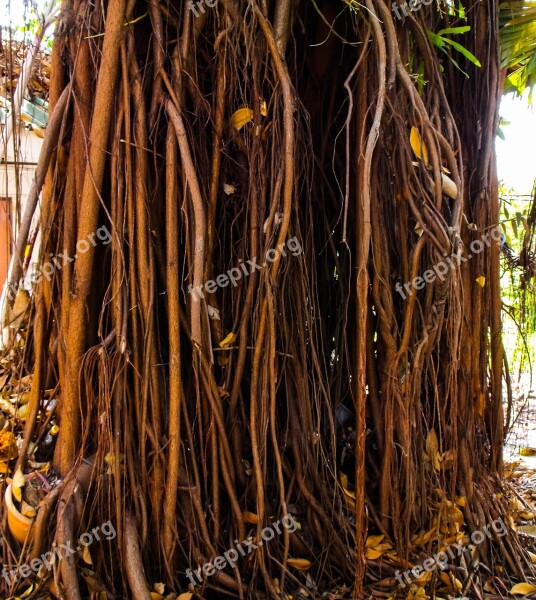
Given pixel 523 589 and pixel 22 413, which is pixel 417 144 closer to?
pixel 523 589

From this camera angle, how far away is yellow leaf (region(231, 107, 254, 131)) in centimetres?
165

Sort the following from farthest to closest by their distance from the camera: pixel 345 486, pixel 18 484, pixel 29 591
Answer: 1. pixel 345 486
2. pixel 18 484
3. pixel 29 591

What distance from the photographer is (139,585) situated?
147 centimetres

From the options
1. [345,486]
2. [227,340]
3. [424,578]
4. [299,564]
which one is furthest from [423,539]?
[227,340]

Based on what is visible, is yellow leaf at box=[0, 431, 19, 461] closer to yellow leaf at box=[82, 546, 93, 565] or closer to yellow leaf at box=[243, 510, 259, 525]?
yellow leaf at box=[82, 546, 93, 565]

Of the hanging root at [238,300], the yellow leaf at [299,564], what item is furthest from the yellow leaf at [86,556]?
the yellow leaf at [299,564]

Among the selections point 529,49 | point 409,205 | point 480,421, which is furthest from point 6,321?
point 529,49

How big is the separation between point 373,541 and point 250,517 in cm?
39

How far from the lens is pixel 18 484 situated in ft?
5.36

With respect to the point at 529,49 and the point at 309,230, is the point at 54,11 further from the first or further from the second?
the point at 529,49

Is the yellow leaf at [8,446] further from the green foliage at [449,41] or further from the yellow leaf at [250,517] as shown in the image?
the green foliage at [449,41]

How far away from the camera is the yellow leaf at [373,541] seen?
1738 mm

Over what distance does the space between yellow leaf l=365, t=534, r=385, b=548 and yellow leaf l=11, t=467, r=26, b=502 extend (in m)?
1.01

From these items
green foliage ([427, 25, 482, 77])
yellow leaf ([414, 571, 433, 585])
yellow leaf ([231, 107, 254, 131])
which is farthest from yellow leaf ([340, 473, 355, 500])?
green foliage ([427, 25, 482, 77])
